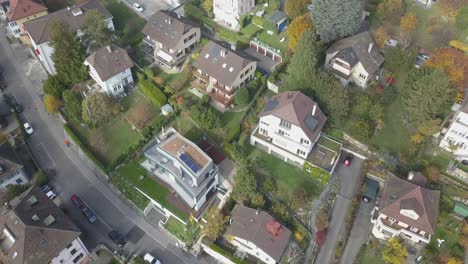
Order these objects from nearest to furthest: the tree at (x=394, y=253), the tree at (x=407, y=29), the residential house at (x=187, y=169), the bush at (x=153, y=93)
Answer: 1. the tree at (x=394, y=253)
2. the residential house at (x=187, y=169)
3. the bush at (x=153, y=93)
4. the tree at (x=407, y=29)

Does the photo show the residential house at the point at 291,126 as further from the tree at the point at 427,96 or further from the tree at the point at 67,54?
the tree at the point at 67,54

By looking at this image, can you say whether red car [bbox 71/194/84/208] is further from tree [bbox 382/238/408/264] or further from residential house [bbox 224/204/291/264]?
tree [bbox 382/238/408/264]

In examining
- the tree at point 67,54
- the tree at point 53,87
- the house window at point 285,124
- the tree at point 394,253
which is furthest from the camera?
the tree at point 53,87

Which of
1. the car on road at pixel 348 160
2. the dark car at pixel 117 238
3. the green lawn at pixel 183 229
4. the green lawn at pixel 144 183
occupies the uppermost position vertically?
the car on road at pixel 348 160

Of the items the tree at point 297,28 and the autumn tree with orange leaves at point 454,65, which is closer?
the autumn tree with orange leaves at point 454,65

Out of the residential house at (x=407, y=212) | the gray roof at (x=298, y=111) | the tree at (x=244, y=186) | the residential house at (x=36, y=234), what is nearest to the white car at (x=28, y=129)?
the residential house at (x=36, y=234)

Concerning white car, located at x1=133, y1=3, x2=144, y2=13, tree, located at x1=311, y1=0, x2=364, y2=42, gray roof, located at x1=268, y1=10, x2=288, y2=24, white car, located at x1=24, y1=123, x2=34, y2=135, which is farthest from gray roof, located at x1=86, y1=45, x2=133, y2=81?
tree, located at x1=311, y1=0, x2=364, y2=42

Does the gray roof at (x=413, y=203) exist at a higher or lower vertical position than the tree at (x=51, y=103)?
higher
